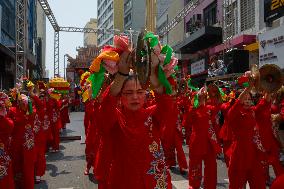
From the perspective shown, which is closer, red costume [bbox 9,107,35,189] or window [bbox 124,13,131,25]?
red costume [bbox 9,107,35,189]

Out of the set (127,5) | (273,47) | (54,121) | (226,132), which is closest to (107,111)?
(226,132)

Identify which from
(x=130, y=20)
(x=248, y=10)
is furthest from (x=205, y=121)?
(x=130, y=20)

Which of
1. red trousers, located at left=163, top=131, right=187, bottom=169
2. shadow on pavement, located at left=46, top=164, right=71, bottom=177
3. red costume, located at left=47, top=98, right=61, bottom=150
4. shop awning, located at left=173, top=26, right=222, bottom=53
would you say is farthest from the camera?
shop awning, located at left=173, top=26, right=222, bottom=53

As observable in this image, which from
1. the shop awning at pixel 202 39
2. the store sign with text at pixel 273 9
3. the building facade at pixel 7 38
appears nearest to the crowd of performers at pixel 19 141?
the store sign with text at pixel 273 9

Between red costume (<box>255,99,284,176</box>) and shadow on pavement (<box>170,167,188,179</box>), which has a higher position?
red costume (<box>255,99,284,176</box>)

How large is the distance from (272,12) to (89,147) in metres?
11.2

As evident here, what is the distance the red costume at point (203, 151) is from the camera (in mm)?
6027

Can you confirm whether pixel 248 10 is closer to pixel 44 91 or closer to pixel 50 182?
pixel 44 91

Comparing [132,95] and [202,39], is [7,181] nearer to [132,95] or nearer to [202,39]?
[132,95]

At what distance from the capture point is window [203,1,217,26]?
25.9m

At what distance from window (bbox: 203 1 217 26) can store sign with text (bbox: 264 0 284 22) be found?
9106 millimetres

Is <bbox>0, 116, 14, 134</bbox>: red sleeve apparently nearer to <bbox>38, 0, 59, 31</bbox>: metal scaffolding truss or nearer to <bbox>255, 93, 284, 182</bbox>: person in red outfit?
<bbox>255, 93, 284, 182</bbox>: person in red outfit

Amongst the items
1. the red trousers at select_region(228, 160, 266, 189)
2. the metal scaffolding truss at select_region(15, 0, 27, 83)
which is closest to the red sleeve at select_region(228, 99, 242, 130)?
the red trousers at select_region(228, 160, 266, 189)

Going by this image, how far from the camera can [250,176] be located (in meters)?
5.35
